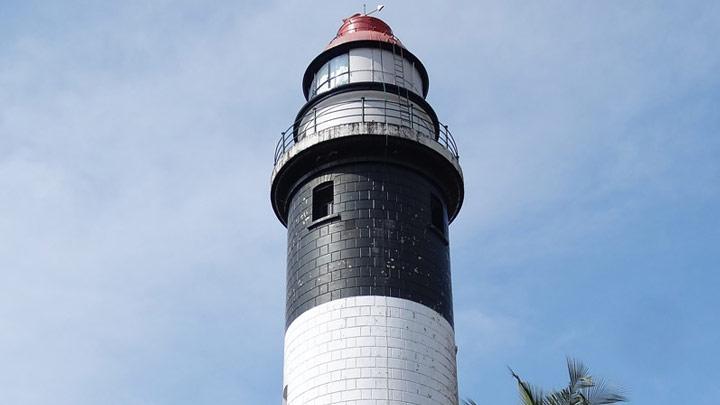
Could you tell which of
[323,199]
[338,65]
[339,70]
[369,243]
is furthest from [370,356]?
[338,65]

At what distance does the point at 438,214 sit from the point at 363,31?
6.58 m

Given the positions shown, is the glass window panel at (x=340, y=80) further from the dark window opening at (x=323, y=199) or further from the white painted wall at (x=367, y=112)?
the dark window opening at (x=323, y=199)

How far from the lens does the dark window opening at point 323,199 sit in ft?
98.5

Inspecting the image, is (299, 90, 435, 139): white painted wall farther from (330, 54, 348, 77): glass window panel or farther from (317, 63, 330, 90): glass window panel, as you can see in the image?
(330, 54, 348, 77): glass window panel

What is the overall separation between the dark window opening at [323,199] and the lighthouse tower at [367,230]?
0.03 metres

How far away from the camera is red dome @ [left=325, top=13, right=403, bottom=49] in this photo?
3272 centimetres

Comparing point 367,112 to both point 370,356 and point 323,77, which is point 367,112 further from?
point 370,356

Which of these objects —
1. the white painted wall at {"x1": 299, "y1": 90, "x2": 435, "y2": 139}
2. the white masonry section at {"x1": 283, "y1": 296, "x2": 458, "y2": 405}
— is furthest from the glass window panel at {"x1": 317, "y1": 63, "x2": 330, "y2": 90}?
the white masonry section at {"x1": 283, "y1": 296, "x2": 458, "y2": 405}

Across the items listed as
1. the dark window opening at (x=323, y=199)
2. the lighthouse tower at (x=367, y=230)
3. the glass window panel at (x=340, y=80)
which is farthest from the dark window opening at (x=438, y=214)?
the glass window panel at (x=340, y=80)

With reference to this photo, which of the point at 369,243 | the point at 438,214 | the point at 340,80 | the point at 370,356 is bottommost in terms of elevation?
the point at 370,356

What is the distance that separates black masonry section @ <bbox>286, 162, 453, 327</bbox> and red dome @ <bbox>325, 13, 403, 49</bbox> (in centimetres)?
485

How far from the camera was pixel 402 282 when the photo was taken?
27906 mm

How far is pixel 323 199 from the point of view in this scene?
30438 millimetres

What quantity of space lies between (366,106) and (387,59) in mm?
2304
